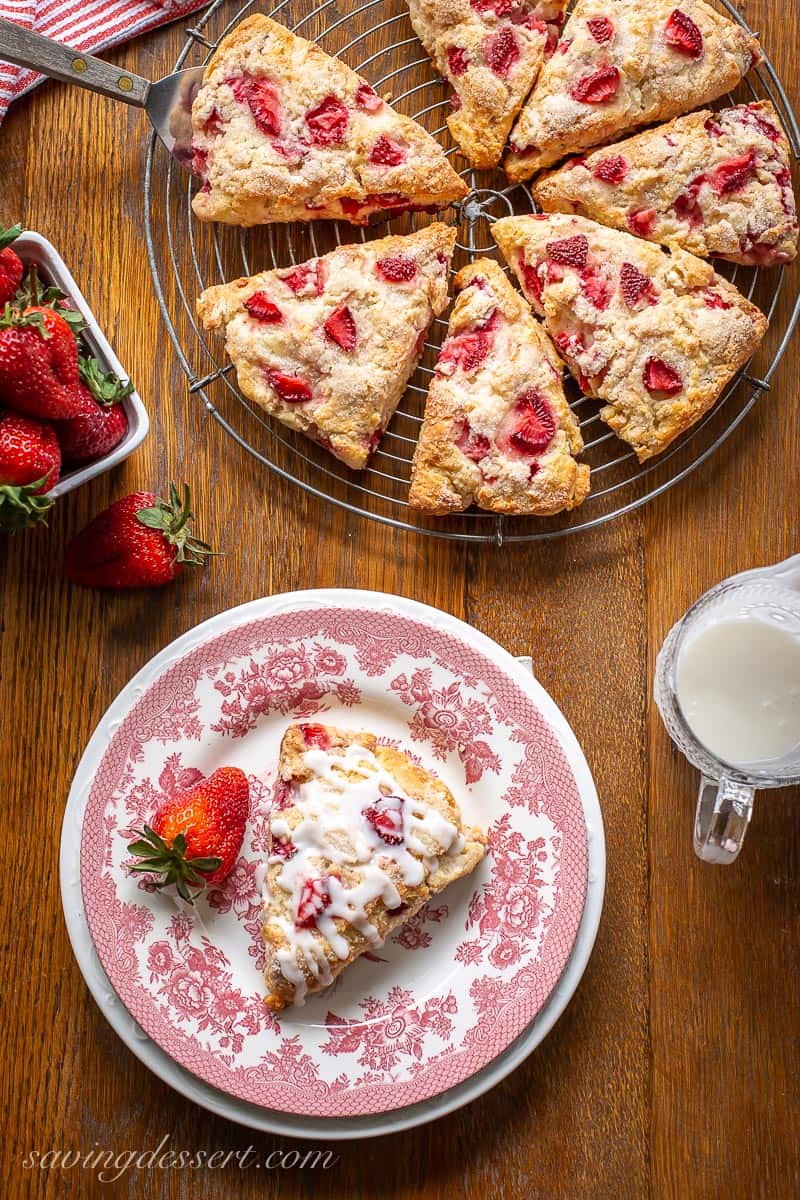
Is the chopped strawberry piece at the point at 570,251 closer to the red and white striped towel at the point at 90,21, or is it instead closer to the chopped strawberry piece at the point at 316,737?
the red and white striped towel at the point at 90,21

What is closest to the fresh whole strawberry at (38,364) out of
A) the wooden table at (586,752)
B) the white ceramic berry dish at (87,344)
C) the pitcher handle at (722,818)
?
the white ceramic berry dish at (87,344)

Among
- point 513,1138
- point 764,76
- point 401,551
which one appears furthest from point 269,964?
point 764,76

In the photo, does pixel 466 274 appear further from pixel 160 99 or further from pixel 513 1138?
pixel 513 1138

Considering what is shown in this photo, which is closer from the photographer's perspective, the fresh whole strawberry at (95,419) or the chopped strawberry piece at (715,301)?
the fresh whole strawberry at (95,419)

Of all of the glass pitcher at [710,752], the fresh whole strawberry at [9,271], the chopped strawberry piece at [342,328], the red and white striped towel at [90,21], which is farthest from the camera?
the red and white striped towel at [90,21]

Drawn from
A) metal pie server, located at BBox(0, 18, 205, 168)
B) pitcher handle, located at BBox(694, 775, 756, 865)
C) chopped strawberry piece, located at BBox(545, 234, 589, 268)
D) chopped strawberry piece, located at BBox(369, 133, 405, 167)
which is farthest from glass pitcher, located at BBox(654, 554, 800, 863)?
metal pie server, located at BBox(0, 18, 205, 168)

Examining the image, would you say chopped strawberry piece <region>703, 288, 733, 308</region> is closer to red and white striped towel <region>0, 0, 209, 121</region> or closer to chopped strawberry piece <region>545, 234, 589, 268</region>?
chopped strawberry piece <region>545, 234, 589, 268</region>

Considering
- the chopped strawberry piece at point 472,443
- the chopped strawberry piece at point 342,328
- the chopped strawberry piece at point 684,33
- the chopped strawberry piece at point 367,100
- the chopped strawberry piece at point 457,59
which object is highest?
the chopped strawberry piece at point 684,33
